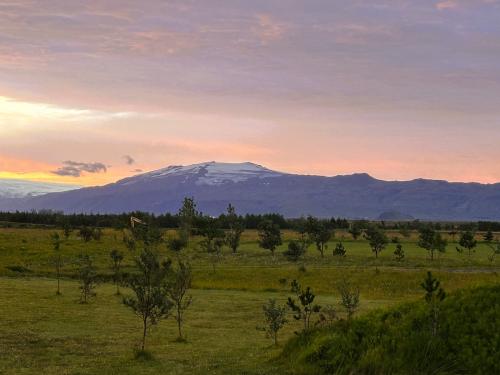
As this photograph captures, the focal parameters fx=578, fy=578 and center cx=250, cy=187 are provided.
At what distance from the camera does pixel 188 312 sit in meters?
39.0

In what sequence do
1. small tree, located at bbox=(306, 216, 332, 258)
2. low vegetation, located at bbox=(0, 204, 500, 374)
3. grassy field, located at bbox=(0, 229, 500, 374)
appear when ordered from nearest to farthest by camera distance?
low vegetation, located at bbox=(0, 204, 500, 374)
grassy field, located at bbox=(0, 229, 500, 374)
small tree, located at bbox=(306, 216, 332, 258)

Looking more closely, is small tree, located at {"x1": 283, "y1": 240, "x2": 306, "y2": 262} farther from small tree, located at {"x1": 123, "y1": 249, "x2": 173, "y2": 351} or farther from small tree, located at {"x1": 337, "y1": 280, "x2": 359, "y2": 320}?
small tree, located at {"x1": 123, "y1": 249, "x2": 173, "y2": 351}

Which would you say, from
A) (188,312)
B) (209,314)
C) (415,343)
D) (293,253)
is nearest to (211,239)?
(293,253)

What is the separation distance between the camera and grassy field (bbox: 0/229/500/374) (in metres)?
22.5

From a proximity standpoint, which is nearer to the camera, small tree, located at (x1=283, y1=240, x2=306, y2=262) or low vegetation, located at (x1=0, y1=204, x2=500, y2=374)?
low vegetation, located at (x1=0, y1=204, x2=500, y2=374)

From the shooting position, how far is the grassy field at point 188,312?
2255cm

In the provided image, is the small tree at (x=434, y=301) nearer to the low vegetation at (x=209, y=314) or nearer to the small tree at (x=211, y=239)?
the low vegetation at (x=209, y=314)

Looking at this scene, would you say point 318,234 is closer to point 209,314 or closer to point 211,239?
point 211,239

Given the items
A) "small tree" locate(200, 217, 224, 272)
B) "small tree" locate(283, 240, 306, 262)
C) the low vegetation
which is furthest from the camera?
"small tree" locate(200, 217, 224, 272)

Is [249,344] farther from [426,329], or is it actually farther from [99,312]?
[99,312]

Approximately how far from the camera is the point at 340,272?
62.4m

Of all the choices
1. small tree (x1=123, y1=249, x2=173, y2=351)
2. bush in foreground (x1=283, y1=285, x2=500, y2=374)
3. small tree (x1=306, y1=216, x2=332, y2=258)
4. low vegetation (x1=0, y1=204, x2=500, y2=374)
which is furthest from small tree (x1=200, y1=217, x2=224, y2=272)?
bush in foreground (x1=283, y1=285, x2=500, y2=374)

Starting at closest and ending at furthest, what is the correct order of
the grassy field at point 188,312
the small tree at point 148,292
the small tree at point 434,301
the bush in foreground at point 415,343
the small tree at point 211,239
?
the bush in foreground at point 415,343 → the small tree at point 434,301 → the grassy field at point 188,312 → the small tree at point 148,292 → the small tree at point 211,239

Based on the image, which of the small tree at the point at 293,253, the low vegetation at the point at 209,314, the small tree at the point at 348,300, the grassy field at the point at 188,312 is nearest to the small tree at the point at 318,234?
the grassy field at the point at 188,312
